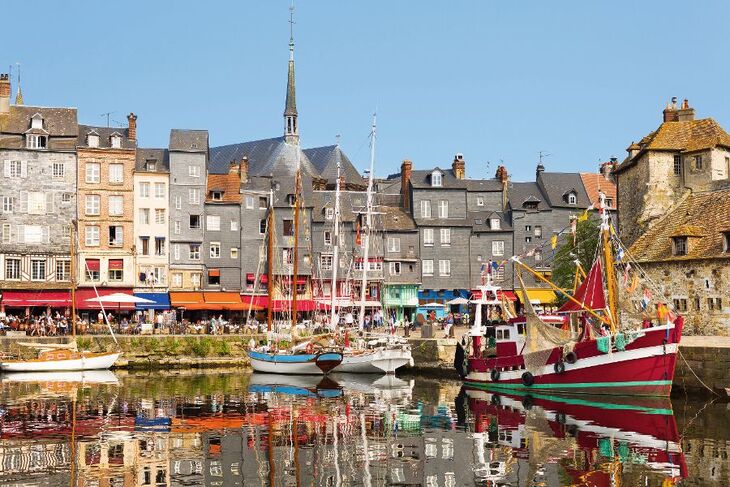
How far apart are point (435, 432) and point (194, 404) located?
37.7ft

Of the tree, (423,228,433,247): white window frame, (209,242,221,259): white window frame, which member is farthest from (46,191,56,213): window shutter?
the tree

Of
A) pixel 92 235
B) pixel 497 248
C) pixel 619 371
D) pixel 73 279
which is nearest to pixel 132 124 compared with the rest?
pixel 92 235

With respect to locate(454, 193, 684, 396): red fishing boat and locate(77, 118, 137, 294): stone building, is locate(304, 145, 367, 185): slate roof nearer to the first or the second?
locate(77, 118, 137, 294): stone building

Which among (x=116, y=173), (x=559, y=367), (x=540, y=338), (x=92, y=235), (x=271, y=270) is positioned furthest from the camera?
(x=116, y=173)

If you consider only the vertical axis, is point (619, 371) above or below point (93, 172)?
below

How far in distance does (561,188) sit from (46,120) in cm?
4083

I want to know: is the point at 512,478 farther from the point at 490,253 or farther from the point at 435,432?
the point at 490,253

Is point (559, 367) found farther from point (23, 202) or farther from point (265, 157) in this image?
point (265, 157)

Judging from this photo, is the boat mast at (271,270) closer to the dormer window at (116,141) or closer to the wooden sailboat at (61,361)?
the wooden sailboat at (61,361)

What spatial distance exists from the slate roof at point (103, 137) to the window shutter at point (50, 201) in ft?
12.9

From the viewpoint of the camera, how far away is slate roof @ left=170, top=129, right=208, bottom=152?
71.2m

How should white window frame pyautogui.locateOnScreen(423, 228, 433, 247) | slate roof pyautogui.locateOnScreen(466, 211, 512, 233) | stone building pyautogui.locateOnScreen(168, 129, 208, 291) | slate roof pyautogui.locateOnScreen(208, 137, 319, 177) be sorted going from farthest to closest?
1. slate roof pyautogui.locateOnScreen(208, 137, 319, 177)
2. slate roof pyautogui.locateOnScreen(466, 211, 512, 233)
3. white window frame pyautogui.locateOnScreen(423, 228, 433, 247)
4. stone building pyautogui.locateOnScreen(168, 129, 208, 291)

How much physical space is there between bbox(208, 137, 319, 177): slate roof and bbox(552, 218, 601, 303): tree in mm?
26974

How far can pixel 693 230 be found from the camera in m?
43.2
